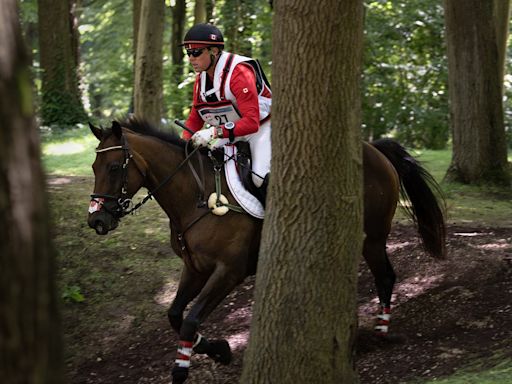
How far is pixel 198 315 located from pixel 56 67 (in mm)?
15875

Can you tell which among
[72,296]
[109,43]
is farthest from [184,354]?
[109,43]

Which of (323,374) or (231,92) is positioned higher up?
(231,92)

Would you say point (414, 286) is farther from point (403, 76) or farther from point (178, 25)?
point (178, 25)

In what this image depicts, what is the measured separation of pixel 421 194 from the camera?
27.2ft

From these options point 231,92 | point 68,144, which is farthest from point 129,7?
point 231,92

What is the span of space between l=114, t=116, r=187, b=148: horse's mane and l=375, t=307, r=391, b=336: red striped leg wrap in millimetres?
2475

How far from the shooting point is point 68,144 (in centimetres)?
1852

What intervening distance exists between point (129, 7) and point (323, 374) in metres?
24.7

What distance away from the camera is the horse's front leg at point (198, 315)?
21.3 feet

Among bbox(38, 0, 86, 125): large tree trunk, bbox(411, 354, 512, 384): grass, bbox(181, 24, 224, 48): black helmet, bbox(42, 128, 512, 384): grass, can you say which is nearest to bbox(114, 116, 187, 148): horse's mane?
bbox(181, 24, 224, 48): black helmet

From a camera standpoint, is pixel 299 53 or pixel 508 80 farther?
pixel 508 80

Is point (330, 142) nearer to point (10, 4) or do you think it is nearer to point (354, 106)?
point (354, 106)

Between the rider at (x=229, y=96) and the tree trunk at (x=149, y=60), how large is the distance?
488cm

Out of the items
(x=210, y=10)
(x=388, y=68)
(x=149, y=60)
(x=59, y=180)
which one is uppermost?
(x=210, y=10)
